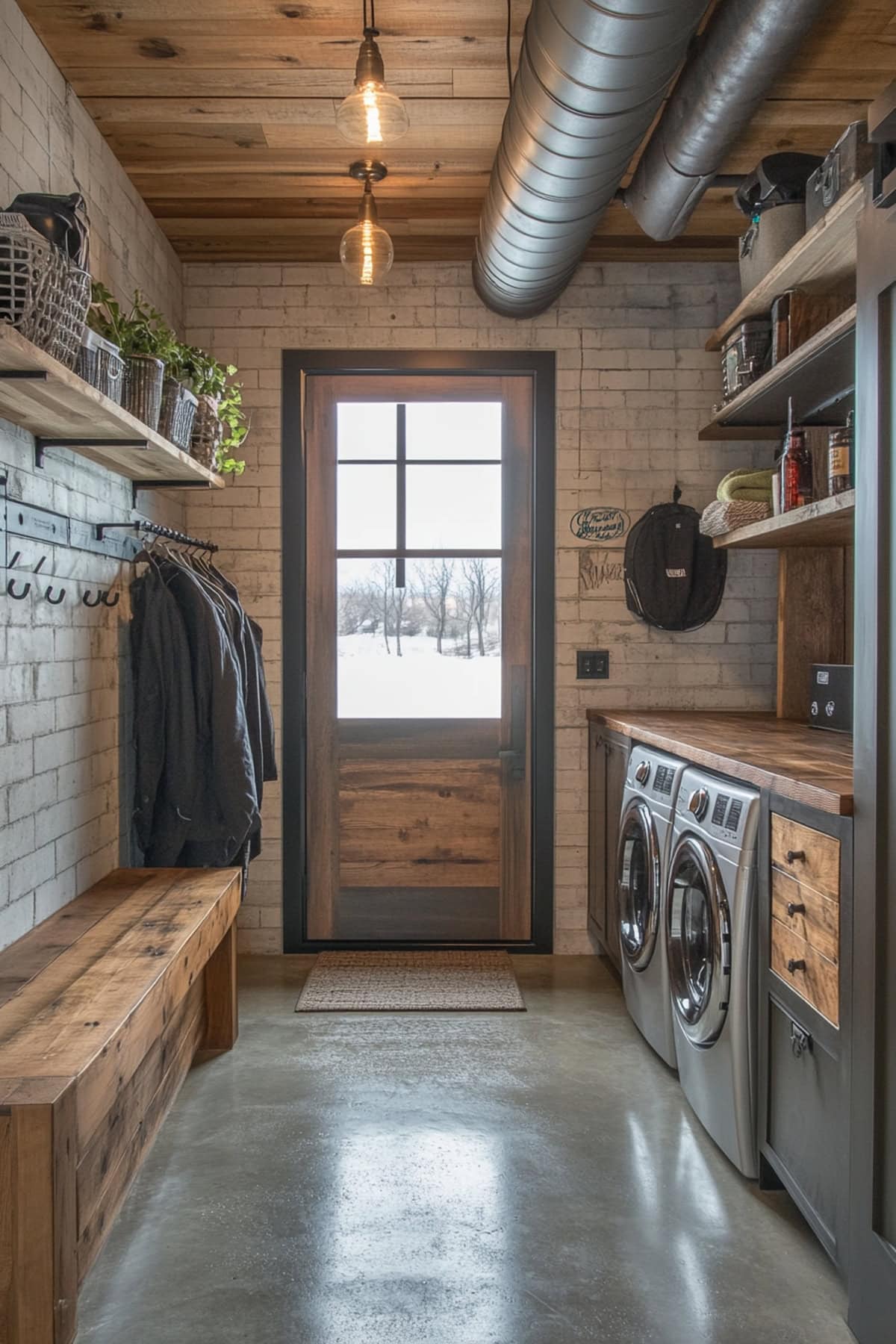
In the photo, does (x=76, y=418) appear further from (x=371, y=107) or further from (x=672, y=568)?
(x=672, y=568)

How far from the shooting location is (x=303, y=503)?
426 cm

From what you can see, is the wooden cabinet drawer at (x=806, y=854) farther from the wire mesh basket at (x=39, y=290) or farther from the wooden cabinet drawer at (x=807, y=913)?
the wire mesh basket at (x=39, y=290)

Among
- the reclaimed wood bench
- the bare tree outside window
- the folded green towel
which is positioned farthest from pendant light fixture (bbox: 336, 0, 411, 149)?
the bare tree outside window

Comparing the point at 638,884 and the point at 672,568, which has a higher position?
the point at 672,568

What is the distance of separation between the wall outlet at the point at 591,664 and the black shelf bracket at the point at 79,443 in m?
2.07

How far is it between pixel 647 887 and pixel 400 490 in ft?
6.41

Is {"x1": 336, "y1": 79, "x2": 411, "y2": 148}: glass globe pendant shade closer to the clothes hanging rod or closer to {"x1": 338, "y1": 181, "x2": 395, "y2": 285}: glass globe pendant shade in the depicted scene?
{"x1": 338, "y1": 181, "x2": 395, "y2": 285}: glass globe pendant shade

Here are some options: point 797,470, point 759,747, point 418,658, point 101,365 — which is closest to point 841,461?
point 797,470

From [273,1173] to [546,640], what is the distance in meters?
2.38

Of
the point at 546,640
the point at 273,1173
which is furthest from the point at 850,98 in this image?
the point at 273,1173

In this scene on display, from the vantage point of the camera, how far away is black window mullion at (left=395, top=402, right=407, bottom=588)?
4.28 metres

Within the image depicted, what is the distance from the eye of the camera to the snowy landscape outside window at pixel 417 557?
4289 millimetres

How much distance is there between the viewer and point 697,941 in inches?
107

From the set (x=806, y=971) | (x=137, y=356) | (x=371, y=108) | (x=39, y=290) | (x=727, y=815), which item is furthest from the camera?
(x=137, y=356)
